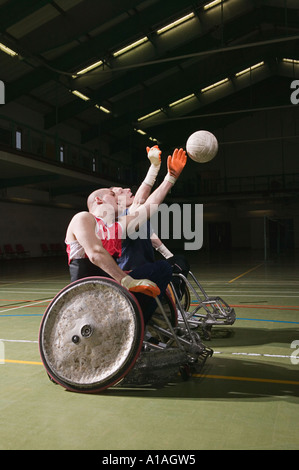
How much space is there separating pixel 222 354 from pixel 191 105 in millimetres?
29436

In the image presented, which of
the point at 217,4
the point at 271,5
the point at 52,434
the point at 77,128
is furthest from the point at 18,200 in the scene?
the point at 52,434

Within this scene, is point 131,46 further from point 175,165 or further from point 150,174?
point 175,165

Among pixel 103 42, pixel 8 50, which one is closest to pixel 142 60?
pixel 103 42

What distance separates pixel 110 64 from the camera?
72.6 feet

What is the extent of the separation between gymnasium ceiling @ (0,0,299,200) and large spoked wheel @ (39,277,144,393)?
46.4 ft

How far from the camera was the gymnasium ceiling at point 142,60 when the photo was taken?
671 inches

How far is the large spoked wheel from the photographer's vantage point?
3.42 metres

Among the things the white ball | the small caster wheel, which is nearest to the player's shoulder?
the small caster wheel

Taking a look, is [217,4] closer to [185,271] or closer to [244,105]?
[244,105]

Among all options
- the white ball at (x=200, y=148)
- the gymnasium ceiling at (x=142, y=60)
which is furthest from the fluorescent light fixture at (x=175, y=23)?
the white ball at (x=200, y=148)

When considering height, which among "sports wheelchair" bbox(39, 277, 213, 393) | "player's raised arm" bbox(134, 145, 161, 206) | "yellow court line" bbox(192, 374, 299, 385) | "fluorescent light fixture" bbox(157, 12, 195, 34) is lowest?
"yellow court line" bbox(192, 374, 299, 385)

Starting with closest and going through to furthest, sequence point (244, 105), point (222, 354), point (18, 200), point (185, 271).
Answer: point (222, 354) < point (185, 271) < point (18, 200) < point (244, 105)

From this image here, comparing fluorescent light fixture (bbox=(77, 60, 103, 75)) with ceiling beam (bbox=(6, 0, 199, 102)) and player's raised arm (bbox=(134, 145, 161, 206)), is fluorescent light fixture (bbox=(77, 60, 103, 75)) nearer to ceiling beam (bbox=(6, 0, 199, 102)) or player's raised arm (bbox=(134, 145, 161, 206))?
ceiling beam (bbox=(6, 0, 199, 102))

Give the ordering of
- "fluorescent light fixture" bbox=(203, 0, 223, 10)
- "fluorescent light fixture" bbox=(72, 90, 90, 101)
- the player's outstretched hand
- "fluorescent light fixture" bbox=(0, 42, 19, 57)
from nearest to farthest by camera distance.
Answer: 1. the player's outstretched hand
2. "fluorescent light fixture" bbox=(0, 42, 19, 57)
3. "fluorescent light fixture" bbox=(203, 0, 223, 10)
4. "fluorescent light fixture" bbox=(72, 90, 90, 101)
